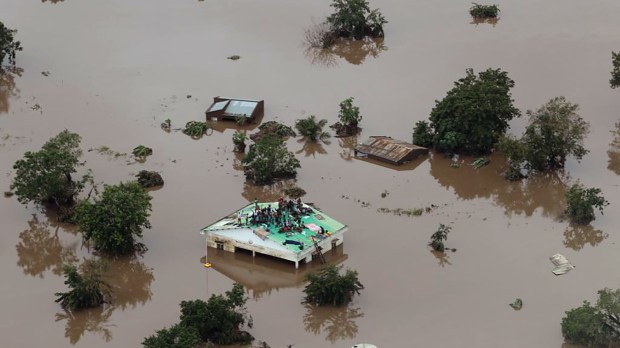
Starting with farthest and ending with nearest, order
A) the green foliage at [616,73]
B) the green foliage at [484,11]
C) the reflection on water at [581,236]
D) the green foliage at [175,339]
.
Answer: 1. the green foliage at [484,11]
2. the green foliage at [616,73]
3. the reflection on water at [581,236]
4. the green foliage at [175,339]

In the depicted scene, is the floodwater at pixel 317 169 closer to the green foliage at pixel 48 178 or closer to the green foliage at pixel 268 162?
the green foliage at pixel 268 162

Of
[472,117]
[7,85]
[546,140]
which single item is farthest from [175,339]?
[7,85]

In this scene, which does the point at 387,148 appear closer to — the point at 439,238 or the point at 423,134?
the point at 423,134

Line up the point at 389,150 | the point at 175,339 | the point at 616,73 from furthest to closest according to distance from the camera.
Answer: the point at 616,73 < the point at 389,150 < the point at 175,339

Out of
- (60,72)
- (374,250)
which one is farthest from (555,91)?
(60,72)

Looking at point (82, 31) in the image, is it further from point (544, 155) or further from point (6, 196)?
point (544, 155)

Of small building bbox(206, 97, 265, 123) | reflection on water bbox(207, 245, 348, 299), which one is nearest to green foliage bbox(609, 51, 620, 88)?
small building bbox(206, 97, 265, 123)

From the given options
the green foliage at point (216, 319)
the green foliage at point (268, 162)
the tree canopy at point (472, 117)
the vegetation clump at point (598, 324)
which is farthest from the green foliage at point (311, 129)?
the vegetation clump at point (598, 324)
